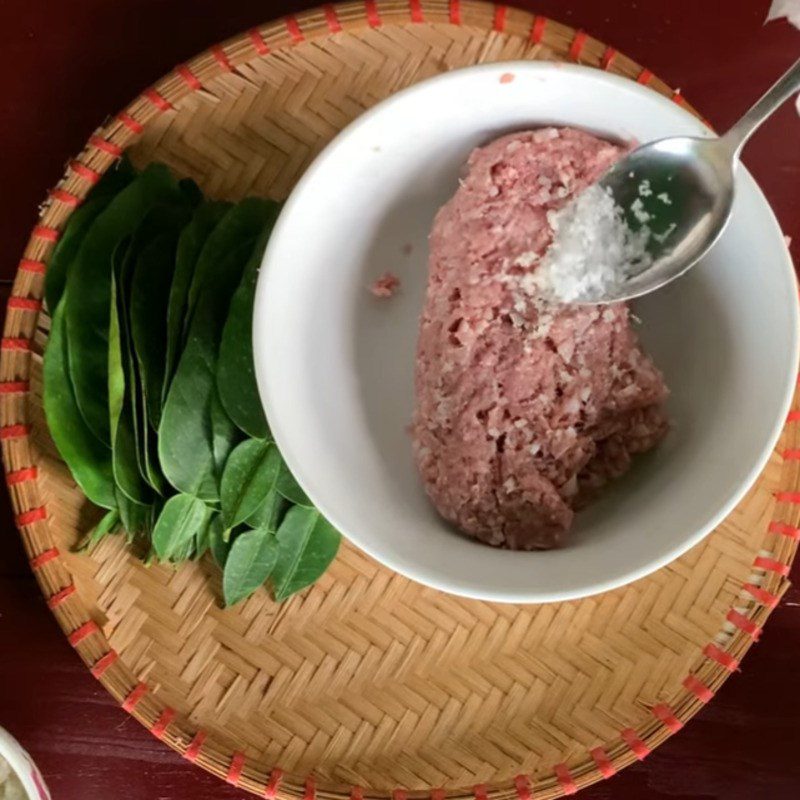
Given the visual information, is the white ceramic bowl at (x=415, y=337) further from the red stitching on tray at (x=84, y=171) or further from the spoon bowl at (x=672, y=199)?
the red stitching on tray at (x=84, y=171)

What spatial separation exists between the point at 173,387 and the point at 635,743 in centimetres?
45

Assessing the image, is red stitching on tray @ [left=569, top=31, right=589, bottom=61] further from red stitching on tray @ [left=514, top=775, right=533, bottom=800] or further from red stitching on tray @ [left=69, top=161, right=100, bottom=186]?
red stitching on tray @ [left=514, top=775, right=533, bottom=800]

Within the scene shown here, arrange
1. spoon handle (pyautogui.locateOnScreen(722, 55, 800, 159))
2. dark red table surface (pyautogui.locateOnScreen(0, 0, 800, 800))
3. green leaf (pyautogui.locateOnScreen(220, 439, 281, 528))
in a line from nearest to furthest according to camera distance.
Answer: spoon handle (pyautogui.locateOnScreen(722, 55, 800, 159))
green leaf (pyautogui.locateOnScreen(220, 439, 281, 528))
dark red table surface (pyautogui.locateOnScreen(0, 0, 800, 800))

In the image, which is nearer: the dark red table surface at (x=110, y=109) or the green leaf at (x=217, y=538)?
the green leaf at (x=217, y=538)

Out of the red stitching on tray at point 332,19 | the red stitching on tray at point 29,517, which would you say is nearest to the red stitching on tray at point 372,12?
the red stitching on tray at point 332,19

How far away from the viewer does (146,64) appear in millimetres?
841

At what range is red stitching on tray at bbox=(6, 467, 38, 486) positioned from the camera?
28.6 inches

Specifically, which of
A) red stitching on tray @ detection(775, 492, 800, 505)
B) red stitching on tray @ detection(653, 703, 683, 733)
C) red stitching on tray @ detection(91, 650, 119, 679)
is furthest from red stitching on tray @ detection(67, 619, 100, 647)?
red stitching on tray @ detection(775, 492, 800, 505)

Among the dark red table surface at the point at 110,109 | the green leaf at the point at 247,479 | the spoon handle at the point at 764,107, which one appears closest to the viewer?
the spoon handle at the point at 764,107

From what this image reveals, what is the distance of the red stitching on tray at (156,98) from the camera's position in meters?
0.74

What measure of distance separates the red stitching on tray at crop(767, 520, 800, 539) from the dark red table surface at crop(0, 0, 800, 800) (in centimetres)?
11

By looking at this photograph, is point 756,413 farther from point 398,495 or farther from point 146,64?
point 146,64

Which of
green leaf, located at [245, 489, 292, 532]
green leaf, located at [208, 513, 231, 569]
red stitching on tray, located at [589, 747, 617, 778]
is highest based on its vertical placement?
green leaf, located at [245, 489, 292, 532]

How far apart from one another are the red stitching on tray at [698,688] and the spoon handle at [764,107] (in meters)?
0.40
